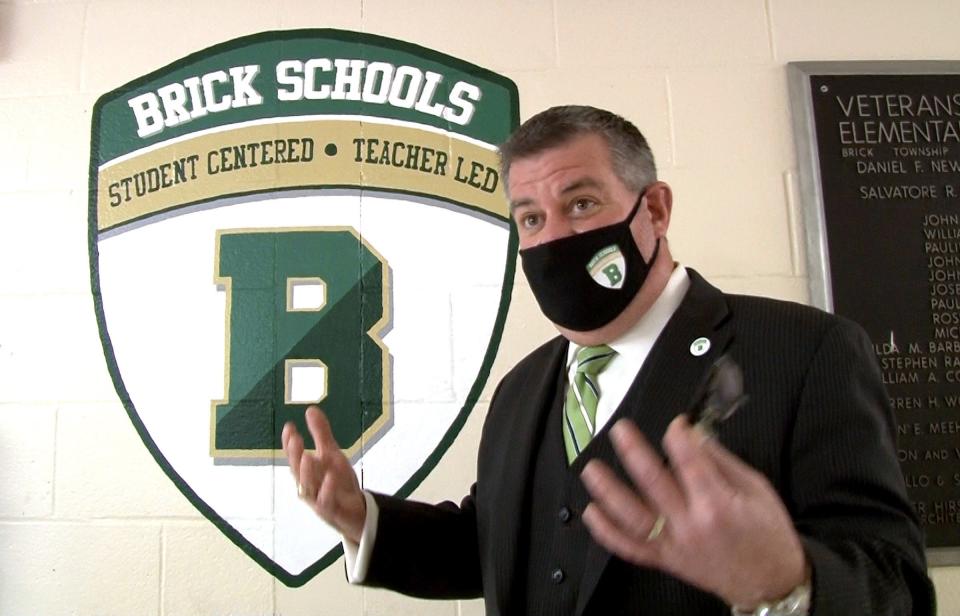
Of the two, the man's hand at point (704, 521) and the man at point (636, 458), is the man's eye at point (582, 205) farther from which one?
the man's hand at point (704, 521)

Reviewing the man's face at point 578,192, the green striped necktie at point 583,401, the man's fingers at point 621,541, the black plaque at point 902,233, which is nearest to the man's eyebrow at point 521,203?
the man's face at point 578,192

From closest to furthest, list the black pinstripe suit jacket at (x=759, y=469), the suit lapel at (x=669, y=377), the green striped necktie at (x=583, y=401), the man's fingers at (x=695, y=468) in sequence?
the man's fingers at (x=695, y=468) → the black pinstripe suit jacket at (x=759, y=469) → the suit lapel at (x=669, y=377) → the green striped necktie at (x=583, y=401)

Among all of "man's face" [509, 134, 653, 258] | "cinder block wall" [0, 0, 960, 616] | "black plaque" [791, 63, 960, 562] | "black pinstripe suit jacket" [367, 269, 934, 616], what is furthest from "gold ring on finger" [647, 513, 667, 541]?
"black plaque" [791, 63, 960, 562]

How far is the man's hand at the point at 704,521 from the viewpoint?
46 cm

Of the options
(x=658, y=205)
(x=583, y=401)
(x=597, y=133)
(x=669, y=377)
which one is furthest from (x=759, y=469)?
(x=597, y=133)

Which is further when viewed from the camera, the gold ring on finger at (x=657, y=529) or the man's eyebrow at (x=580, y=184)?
the man's eyebrow at (x=580, y=184)

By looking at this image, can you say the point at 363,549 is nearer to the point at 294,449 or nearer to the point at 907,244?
the point at 294,449

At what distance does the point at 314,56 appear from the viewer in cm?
153

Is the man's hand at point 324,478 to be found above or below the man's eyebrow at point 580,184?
below

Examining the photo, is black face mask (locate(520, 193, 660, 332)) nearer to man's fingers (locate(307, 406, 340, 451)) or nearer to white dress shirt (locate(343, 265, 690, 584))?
white dress shirt (locate(343, 265, 690, 584))

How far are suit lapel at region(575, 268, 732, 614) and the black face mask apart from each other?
→ 0.08 m

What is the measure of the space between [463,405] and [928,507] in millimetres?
1046

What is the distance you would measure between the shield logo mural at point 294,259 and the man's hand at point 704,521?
95cm

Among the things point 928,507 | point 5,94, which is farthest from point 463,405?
point 5,94
